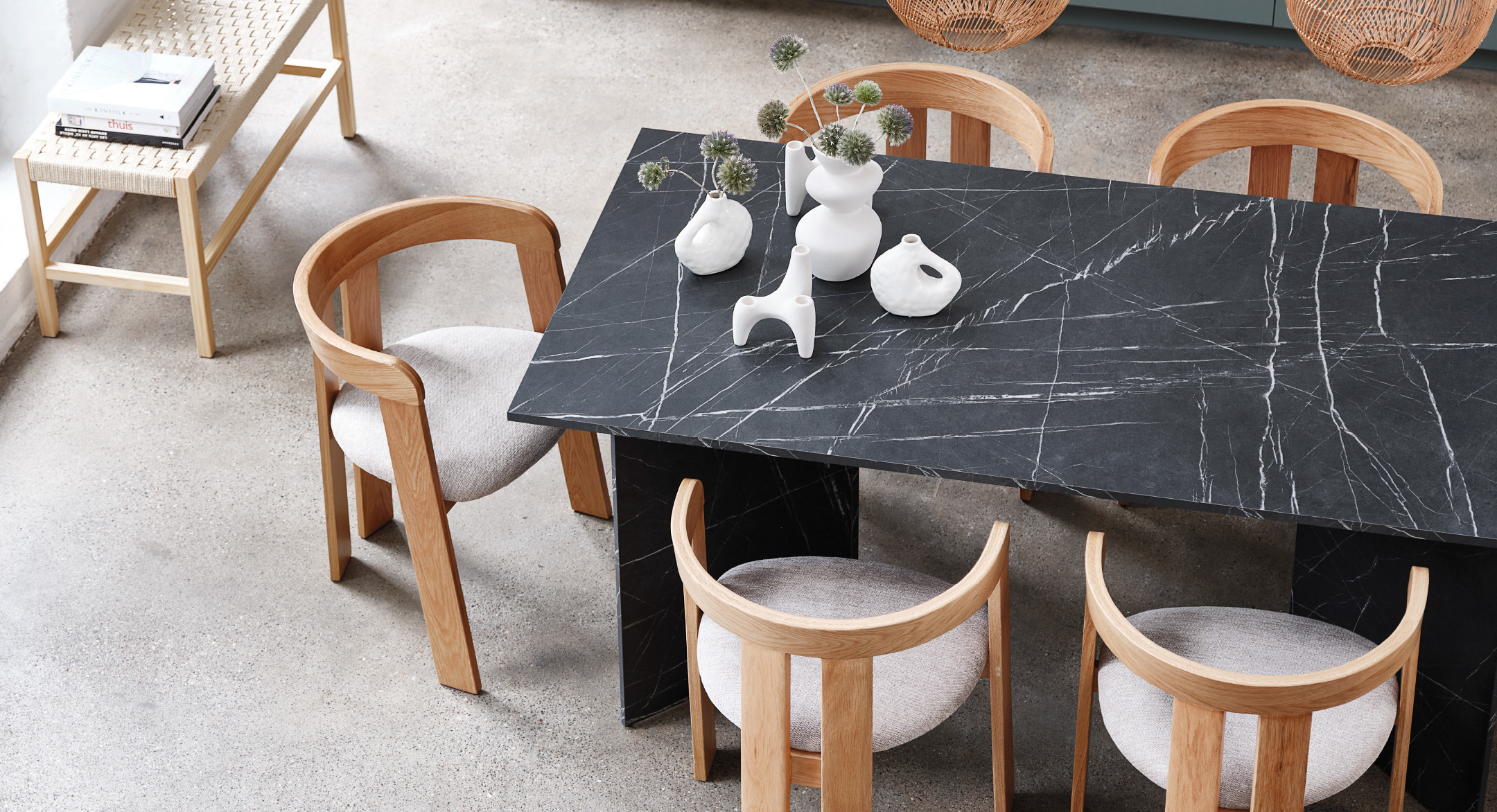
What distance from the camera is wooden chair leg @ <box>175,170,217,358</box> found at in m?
3.41

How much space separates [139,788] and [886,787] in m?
1.43

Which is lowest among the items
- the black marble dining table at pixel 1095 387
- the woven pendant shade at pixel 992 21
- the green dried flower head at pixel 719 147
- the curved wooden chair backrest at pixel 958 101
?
the black marble dining table at pixel 1095 387

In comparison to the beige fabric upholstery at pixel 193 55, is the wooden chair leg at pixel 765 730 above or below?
below

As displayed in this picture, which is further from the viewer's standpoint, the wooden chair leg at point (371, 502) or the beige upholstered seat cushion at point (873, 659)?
the wooden chair leg at point (371, 502)

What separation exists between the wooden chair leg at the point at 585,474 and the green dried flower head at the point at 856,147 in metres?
0.99

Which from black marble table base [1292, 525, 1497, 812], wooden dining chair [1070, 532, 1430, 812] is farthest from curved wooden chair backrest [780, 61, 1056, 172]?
wooden dining chair [1070, 532, 1430, 812]

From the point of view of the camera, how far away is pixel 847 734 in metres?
2.07

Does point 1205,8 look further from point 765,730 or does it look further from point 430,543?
point 765,730

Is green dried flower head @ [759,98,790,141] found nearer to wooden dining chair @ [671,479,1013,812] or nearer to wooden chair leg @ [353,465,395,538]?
wooden dining chair @ [671,479,1013,812]

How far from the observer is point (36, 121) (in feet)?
13.8

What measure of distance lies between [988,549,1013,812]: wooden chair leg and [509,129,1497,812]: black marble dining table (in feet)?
0.70

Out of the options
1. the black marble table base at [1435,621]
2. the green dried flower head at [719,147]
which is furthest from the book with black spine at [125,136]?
the black marble table base at [1435,621]

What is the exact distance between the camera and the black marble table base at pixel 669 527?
2477mm

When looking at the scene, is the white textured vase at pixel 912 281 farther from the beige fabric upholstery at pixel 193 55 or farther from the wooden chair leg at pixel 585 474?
A: the beige fabric upholstery at pixel 193 55
